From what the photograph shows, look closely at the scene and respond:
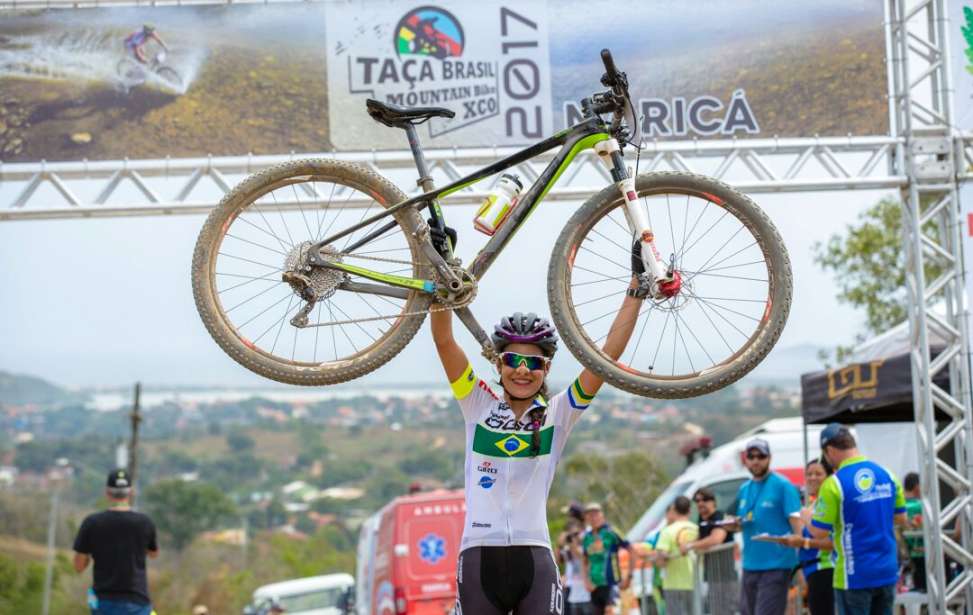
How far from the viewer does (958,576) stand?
11.3 m

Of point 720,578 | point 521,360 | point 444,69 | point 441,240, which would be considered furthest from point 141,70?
point 521,360

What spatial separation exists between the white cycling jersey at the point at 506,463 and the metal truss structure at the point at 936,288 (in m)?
6.14

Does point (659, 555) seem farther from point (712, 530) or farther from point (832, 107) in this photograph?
point (832, 107)

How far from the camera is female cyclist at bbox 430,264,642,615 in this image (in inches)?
229

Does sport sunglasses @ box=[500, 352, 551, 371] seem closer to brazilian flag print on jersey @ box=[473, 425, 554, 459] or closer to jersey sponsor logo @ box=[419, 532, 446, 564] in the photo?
brazilian flag print on jersey @ box=[473, 425, 554, 459]

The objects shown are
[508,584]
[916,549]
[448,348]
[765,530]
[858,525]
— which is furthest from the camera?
[916,549]

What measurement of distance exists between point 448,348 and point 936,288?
6.63 meters

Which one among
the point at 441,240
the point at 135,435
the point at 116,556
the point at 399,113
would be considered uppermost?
the point at 135,435

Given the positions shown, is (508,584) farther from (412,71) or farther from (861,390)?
(861,390)

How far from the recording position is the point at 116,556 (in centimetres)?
973

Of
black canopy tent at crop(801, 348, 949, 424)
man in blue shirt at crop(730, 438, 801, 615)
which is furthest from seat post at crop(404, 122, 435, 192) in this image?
black canopy tent at crop(801, 348, 949, 424)

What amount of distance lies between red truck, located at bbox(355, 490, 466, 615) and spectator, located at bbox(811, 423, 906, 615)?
8023mm

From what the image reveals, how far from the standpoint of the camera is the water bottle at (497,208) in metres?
6.26

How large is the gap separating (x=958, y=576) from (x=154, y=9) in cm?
794
